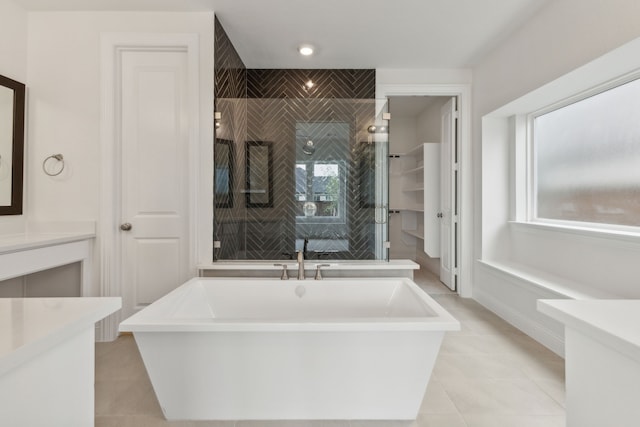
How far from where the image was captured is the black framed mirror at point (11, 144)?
2.25 meters

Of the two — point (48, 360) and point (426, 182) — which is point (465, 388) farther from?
point (426, 182)

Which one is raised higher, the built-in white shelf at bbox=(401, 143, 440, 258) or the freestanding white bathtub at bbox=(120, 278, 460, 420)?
the built-in white shelf at bbox=(401, 143, 440, 258)

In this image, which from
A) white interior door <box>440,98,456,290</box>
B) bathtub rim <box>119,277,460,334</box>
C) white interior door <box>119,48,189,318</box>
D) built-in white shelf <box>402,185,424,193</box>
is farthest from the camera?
built-in white shelf <box>402,185,424,193</box>

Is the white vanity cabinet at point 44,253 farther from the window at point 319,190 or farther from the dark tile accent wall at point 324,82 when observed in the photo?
the dark tile accent wall at point 324,82

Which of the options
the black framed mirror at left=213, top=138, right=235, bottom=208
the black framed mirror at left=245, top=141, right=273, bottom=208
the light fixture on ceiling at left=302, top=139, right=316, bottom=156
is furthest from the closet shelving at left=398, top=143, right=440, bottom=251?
the black framed mirror at left=213, top=138, right=235, bottom=208

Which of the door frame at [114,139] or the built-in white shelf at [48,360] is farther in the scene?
the door frame at [114,139]

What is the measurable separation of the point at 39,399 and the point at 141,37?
2666 mm

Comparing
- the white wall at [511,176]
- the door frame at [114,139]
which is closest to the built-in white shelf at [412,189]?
the white wall at [511,176]

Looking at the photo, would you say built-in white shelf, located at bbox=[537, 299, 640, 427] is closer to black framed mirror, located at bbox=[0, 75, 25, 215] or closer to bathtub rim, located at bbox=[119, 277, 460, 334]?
bathtub rim, located at bbox=[119, 277, 460, 334]

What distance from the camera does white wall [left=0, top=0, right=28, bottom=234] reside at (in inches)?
89.7

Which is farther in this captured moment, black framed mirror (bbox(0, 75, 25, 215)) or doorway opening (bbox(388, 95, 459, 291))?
doorway opening (bbox(388, 95, 459, 291))

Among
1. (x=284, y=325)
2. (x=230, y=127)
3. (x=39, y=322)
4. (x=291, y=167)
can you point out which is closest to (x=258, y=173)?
(x=291, y=167)

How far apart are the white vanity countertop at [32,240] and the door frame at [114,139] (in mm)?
177

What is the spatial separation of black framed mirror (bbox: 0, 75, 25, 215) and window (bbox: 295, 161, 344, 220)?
2089 millimetres
